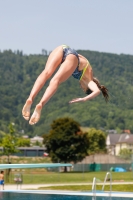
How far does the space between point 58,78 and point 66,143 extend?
202 ft

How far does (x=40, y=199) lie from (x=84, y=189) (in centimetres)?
877

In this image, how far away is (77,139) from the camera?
70.8 m

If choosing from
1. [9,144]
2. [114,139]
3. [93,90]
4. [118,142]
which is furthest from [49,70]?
[114,139]

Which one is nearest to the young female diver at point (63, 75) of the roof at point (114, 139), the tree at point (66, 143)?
the tree at point (66, 143)

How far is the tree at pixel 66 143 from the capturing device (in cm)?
7025

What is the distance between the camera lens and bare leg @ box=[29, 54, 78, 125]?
9680 millimetres

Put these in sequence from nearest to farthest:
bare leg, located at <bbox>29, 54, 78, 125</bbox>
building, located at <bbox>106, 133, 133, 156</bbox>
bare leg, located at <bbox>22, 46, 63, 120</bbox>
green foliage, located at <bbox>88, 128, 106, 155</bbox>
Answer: bare leg, located at <bbox>29, 54, 78, 125</bbox>
bare leg, located at <bbox>22, 46, 63, 120</bbox>
green foliage, located at <bbox>88, 128, 106, 155</bbox>
building, located at <bbox>106, 133, 133, 156</bbox>

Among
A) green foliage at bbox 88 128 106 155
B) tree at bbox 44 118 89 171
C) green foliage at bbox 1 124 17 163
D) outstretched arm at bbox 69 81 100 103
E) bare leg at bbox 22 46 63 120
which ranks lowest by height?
green foliage at bbox 88 128 106 155

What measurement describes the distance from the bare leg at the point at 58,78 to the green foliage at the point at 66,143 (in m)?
60.0

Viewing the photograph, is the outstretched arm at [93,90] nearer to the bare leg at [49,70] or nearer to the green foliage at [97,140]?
the bare leg at [49,70]

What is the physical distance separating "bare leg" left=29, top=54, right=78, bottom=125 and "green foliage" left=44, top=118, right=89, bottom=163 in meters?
60.0

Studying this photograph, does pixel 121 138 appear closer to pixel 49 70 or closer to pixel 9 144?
pixel 9 144

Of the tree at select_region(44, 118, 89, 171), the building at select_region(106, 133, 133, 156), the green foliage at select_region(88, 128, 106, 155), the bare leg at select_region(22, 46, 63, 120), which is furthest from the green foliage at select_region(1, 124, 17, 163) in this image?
the building at select_region(106, 133, 133, 156)

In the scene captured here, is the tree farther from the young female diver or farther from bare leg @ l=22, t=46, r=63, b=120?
bare leg @ l=22, t=46, r=63, b=120
